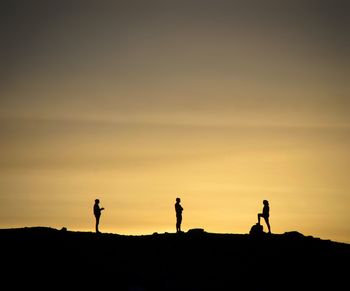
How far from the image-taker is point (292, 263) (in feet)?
129

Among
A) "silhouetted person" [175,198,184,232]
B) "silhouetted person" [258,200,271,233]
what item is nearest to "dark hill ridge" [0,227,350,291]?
"silhouetted person" [175,198,184,232]

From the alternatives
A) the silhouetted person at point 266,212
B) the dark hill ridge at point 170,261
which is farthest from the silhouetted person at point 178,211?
the silhouetted person at point 266,212

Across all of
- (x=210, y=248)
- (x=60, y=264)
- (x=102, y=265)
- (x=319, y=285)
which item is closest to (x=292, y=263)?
(x=319, y=285)

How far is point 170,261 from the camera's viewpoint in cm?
3859

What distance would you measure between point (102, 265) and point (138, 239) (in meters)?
5.37

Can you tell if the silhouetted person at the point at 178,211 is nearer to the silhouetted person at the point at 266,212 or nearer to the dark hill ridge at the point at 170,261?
the dark hill ridge at the point at 170,261

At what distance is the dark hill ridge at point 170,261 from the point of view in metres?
35.8

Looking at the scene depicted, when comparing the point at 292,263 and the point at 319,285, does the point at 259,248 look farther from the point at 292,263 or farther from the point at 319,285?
the point at 319,285

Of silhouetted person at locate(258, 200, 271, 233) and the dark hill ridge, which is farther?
silhouetted person at locate(258, 200, 271, 233)

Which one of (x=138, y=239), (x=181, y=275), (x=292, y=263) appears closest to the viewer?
(x=181, y=275)

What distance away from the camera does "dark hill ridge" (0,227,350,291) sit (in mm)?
35812

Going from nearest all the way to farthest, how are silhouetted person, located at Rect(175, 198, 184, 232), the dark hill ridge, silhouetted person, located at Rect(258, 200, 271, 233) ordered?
the dark hill ridge, silhouetted person, located at Rect(175, 198, 184, 232), silhouetted person, located at Rect(258, 200, 271, 233)

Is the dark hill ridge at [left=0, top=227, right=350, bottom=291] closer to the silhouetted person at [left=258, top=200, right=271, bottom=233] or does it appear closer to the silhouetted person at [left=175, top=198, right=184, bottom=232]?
the silhouetted person at [left=175, top=198, right=184, bottom=232]

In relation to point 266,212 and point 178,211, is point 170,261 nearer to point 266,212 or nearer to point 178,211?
point 178,211
